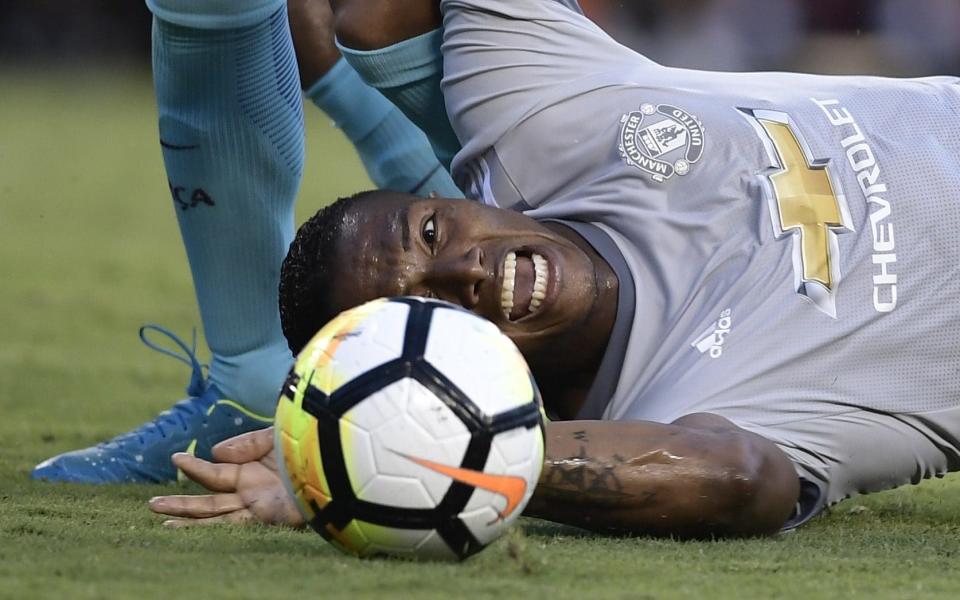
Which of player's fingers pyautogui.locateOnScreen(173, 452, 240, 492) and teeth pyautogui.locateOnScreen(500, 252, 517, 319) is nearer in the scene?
player's fingers pyautogui.locateOnScreen(173, 452, 240, 492)

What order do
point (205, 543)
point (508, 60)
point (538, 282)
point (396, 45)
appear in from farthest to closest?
point (396, 45) → point (508, 60) → point (538, 282) → point (205, 543)

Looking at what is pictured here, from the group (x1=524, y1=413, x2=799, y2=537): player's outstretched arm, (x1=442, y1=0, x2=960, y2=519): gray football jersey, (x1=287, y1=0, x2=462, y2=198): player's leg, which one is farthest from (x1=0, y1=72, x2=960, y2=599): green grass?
(x1=287, y1=0, x2=462, y2=198): player's leg

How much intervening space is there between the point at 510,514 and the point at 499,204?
1.30m

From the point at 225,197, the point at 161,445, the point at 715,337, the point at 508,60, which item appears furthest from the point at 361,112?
the point at 715,337

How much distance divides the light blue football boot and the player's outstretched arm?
1398mm

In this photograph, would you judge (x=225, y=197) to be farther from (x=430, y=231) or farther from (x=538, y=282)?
(x=538, y=282)

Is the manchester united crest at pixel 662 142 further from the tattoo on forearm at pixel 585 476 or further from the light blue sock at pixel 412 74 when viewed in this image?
the tattoo on forearm at pixel 585 476

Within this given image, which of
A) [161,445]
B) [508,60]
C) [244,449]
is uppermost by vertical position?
[508,60]

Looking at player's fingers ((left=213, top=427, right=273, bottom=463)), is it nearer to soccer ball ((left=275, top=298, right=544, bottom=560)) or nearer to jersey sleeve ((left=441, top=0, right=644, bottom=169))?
soccer ball ((left=275, top=298, right=544, bottom=560))

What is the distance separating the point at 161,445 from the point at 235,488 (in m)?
0.95

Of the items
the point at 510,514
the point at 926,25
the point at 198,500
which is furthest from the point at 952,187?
the point at 926,25

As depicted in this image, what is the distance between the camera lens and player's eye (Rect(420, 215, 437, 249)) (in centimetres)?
328

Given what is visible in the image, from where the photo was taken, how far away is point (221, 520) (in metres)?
3.08

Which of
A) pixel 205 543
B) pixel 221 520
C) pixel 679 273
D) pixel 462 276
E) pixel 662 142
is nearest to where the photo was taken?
pixel 205 543
